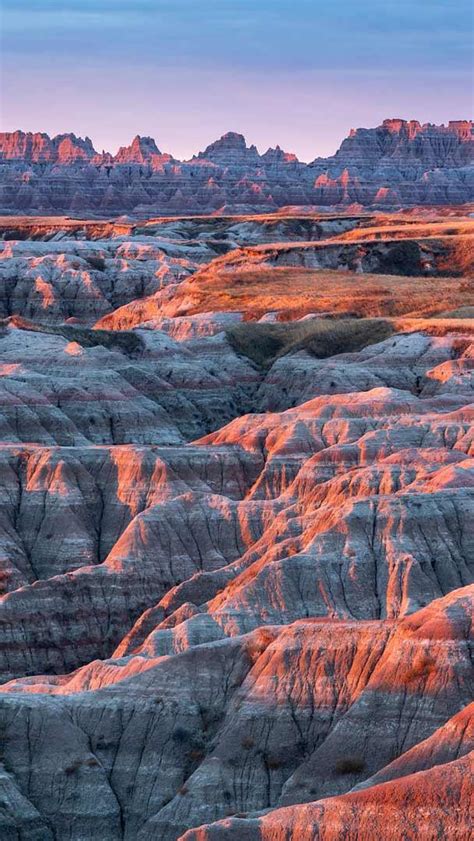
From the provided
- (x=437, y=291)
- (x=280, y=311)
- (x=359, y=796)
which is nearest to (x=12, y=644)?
(x=359, y=796)

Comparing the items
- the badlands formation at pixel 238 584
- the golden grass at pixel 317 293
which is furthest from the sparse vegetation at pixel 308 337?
the golden grass at pixel 317 293

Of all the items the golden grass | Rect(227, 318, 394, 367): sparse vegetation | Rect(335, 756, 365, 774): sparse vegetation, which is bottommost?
Rect(335, 756, 365, 774): sparse vegetation

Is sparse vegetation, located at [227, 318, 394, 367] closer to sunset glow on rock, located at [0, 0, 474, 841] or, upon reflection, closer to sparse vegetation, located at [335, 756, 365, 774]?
sunset glow on rock, located at [0, 0, 474, 841]

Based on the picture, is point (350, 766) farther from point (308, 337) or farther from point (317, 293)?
point (317, 293)

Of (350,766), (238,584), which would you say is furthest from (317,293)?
(350,766)

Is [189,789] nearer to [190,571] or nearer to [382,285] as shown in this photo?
[190,571]

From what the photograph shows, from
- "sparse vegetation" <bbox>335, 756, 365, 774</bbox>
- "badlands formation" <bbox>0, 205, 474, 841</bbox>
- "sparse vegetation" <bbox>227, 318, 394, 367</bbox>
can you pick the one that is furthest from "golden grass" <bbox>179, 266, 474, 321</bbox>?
"sparse vegetation" <bbox>335, 756, 365, 774</bbox>
